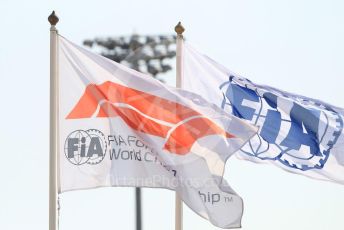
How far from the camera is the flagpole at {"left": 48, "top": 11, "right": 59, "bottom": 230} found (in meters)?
23.6

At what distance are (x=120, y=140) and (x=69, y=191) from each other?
1.16 meters

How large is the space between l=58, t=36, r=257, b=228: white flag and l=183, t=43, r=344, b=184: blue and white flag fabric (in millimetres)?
2569

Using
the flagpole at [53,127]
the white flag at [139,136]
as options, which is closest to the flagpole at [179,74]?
the white flag at [139,136]

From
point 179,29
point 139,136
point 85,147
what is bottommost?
point 85,147

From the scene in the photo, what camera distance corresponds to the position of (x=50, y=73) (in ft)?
78.8

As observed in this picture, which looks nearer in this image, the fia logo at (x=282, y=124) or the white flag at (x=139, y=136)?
the white flag at (x=139, y=136)

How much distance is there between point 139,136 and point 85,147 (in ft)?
2.90

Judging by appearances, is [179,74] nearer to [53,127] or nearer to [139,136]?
[139,136]

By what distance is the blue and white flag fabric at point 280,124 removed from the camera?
27516mm

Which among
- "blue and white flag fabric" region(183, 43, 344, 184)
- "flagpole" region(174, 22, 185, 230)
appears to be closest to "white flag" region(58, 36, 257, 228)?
"flagpole" region(174, 22, 185, 230)

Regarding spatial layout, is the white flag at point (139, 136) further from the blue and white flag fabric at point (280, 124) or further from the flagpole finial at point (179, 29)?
the blue and white flag fabric at point (280, 124)

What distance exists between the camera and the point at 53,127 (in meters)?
23.8

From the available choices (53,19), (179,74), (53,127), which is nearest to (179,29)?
(179,74)

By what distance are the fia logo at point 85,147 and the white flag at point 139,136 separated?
16 millimetres
